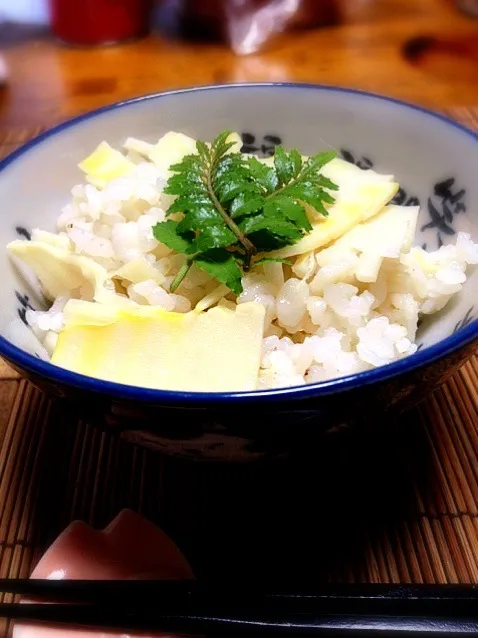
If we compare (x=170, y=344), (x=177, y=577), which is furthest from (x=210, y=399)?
(x=177, y=577)

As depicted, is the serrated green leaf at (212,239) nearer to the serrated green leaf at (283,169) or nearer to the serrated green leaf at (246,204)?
the serrated green leaf at (246,204)

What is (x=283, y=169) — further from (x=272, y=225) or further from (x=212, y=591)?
(x=212, y=591)

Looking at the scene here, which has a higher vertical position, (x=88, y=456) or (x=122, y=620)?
(x=88, y=456)

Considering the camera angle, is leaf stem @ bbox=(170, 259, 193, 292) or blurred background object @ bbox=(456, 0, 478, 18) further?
blurred background object @ bbox=(456, 0, 478, 18)

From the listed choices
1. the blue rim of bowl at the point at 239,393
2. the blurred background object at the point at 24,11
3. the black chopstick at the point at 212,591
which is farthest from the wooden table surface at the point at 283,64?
the black chopstick at the point at 212,591

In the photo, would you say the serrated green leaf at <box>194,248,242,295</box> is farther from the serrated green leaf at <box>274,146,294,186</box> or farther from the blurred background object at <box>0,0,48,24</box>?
the blurred background object at <box>0,0,48,24</box>

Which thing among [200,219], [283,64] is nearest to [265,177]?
[200,219]

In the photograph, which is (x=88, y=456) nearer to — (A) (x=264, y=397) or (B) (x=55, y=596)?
(B) (x=55, y=596)

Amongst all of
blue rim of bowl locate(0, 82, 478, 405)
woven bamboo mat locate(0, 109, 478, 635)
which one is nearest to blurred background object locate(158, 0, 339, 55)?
woven bamboo mat locate(0, 109, 478, 635)
